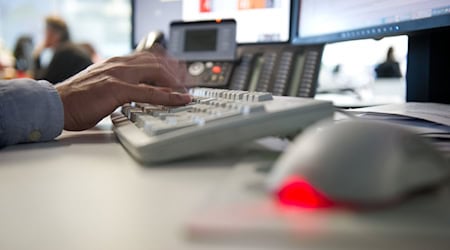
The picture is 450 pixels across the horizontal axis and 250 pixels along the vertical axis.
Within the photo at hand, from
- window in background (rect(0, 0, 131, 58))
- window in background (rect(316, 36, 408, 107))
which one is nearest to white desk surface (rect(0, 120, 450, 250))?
window in background (rect(316, 36, 408, 107))

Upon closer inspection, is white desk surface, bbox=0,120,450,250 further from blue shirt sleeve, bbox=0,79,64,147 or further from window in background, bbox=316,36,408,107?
window in background, bbox=316,36,408,107


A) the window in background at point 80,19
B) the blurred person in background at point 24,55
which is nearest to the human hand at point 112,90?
the blurred person in background at point 24,55

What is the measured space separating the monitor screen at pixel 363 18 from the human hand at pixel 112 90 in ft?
1.21

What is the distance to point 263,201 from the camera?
0.87 ft

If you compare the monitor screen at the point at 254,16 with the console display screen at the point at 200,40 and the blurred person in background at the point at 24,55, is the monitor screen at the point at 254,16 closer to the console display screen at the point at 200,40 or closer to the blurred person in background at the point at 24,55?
the console display screen at the point at 200,40

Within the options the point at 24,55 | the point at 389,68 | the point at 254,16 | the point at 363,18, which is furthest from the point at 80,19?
the point at 363,18

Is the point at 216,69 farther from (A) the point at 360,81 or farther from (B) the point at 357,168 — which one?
(B) the point at 357,168

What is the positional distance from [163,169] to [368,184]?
8.1 inches

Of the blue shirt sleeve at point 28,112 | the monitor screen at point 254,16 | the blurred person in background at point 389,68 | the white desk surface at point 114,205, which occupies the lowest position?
the white desk surface at point 114,205

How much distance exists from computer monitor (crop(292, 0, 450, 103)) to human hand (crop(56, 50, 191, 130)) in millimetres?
371

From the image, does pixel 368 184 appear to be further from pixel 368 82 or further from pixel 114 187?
pixel 368 82

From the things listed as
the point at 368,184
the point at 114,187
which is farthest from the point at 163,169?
the point at 368,184

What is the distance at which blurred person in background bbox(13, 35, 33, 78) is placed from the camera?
3.93m

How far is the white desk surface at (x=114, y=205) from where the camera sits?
0.77 ft
